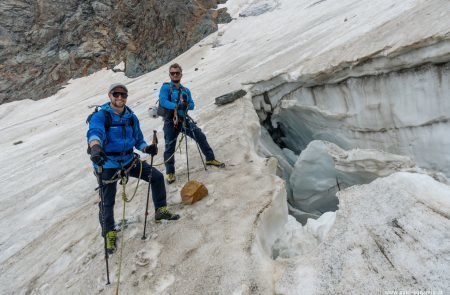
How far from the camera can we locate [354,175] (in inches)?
265

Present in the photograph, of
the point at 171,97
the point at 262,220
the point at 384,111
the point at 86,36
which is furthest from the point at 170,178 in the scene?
the point at 86,36

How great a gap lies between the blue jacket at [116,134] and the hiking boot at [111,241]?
839 mm

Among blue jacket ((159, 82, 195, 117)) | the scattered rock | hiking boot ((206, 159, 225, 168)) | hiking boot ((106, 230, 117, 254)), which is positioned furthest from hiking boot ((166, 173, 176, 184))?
the scattered rock

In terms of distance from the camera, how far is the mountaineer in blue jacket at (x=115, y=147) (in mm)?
3686

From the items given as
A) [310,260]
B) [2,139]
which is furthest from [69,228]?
[2,139]

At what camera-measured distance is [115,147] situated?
384 centimetres

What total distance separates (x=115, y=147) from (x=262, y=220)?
1990mm

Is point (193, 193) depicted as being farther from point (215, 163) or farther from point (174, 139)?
point (174, 139)

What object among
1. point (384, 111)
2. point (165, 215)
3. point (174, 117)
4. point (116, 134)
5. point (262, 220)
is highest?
point (116, 134)

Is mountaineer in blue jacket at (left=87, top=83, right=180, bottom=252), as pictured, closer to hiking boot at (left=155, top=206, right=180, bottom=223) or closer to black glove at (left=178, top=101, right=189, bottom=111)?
hiking boot at (left=155, top=206, right=180, bottom=223)

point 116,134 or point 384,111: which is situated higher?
point 116,134

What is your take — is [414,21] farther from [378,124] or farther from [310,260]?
[310,260]

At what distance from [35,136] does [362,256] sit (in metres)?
17.2

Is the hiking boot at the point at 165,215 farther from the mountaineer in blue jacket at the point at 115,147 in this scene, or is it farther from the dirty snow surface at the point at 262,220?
the dirty snow surface at the point at 262,220
